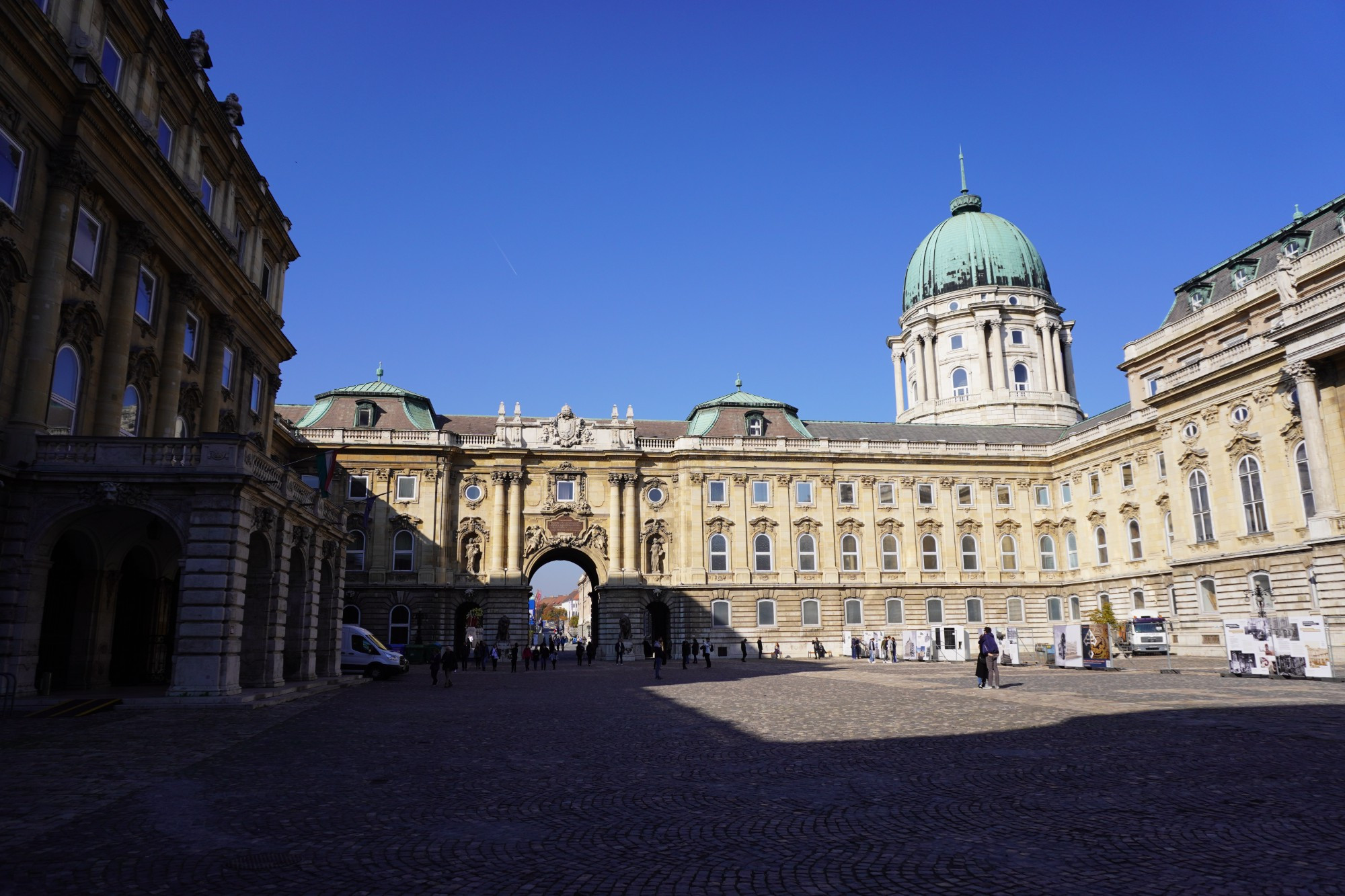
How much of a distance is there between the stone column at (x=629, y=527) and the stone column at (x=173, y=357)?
1367 inches

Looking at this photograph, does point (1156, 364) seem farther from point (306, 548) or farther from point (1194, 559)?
point (306, 548)

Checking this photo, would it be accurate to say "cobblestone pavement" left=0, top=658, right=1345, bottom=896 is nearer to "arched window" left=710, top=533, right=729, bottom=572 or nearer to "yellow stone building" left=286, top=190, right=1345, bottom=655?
"yellow stone building" left=286, top=190, right=1345, bottom=655

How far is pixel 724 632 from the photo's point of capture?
59969mm

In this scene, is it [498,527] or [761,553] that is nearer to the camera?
[498,527]

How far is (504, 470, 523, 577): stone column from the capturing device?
2360 inches

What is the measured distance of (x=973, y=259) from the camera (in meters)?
90.4

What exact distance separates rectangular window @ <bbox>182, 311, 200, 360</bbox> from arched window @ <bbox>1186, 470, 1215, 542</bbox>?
4730 cm

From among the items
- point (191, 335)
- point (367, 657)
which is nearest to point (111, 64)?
point (191, 335)

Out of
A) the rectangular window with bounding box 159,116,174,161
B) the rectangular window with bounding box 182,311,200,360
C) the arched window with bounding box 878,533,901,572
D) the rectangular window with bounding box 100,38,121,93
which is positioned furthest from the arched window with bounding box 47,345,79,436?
the arched window with bounding box 878,533,901,572

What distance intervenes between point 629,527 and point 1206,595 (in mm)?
33838

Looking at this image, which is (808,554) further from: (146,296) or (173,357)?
(146,296)

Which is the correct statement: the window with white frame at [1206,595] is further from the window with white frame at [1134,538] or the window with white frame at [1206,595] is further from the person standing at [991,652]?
the person standing at [991,652]

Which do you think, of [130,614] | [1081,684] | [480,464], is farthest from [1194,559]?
[130,614]

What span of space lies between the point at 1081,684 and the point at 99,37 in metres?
34.5
